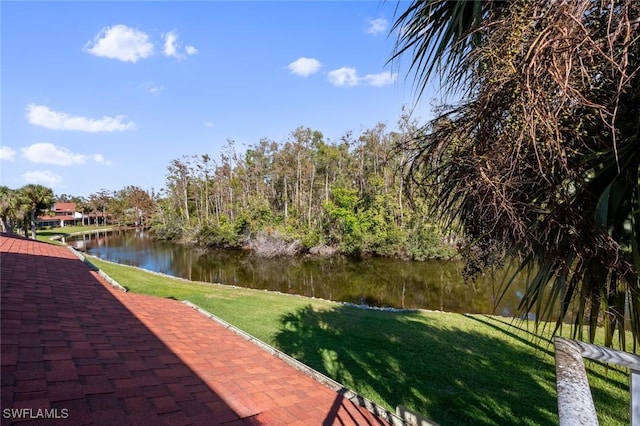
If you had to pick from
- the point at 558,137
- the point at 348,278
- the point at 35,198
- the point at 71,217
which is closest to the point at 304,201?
the point at 348,278

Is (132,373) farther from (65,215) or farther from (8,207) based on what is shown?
(65,215)

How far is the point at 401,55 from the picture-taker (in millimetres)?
Answer: 2559

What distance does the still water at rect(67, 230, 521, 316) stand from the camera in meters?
13.7

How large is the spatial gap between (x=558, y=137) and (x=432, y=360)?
5012 mm

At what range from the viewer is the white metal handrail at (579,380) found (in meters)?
0.87

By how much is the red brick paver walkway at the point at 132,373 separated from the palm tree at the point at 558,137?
2122mm

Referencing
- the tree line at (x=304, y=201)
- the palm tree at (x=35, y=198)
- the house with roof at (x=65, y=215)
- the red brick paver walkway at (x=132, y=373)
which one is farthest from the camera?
the house with roof at (x=65, y=215)

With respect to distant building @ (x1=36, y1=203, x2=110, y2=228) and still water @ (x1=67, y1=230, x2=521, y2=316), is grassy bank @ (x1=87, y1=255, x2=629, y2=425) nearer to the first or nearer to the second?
still water @ (x1=67, y1=230, x2=521, y2=316)

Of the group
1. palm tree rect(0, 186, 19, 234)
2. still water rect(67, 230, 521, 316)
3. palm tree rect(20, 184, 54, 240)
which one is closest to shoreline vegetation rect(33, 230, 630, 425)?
still water rect(67, 230, 521, 316)

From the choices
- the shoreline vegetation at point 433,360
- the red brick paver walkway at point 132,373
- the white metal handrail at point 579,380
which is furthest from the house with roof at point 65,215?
the white metal handrail at point 579,380

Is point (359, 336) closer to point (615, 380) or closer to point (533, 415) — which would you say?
point (533, 415)

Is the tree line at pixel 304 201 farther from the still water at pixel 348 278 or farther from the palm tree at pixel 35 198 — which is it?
the palm tree at pixel 35 198

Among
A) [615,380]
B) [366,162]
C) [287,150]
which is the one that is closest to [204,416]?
[615,380]

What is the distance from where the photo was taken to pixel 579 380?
3.27 feet
